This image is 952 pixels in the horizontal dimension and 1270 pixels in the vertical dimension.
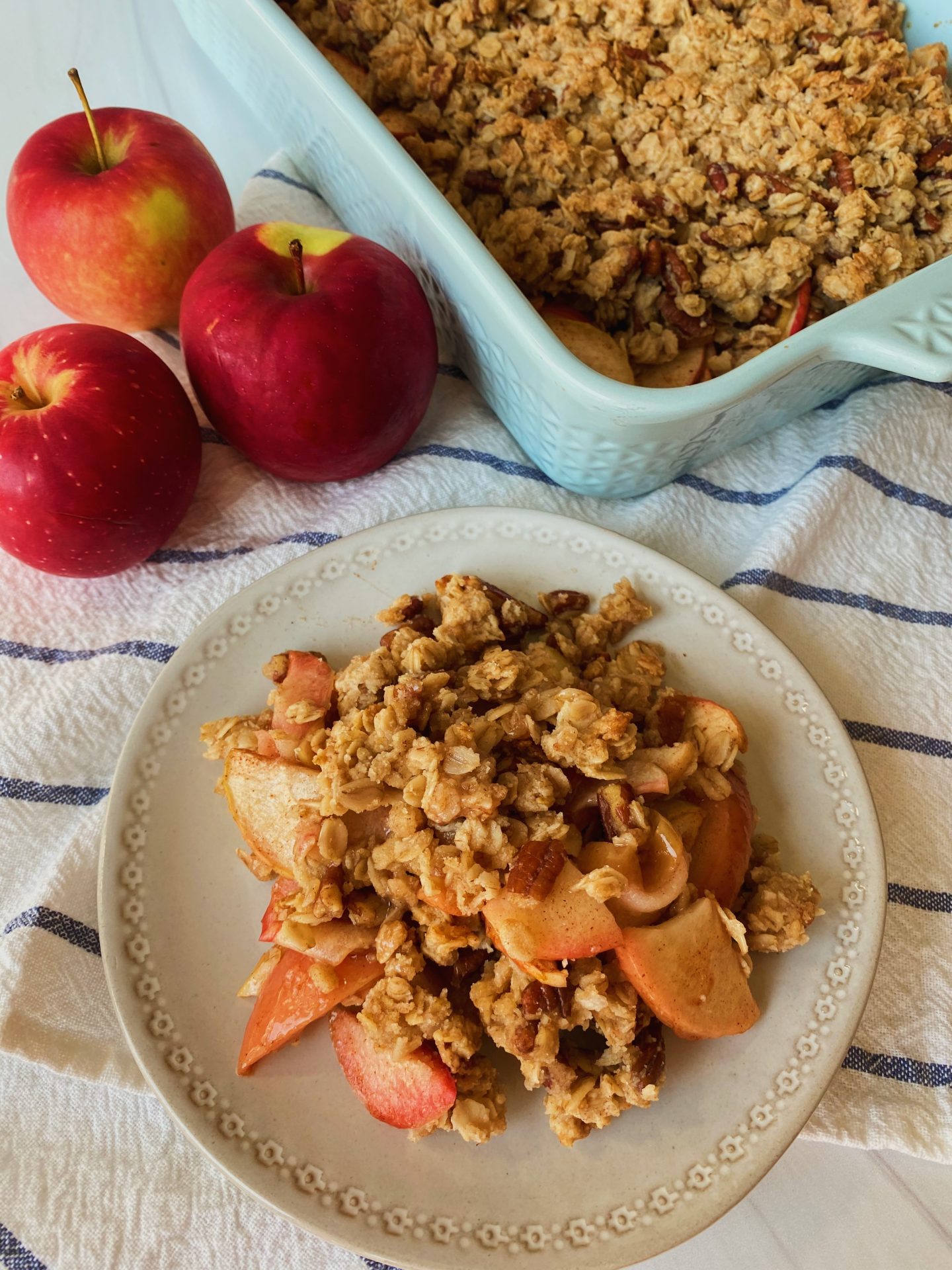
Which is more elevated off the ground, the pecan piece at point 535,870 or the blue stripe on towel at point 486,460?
the blue stripe on towel at point 486,460

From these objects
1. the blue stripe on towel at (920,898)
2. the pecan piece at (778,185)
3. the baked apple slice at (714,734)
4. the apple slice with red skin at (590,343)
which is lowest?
the blue stripe on towel at (920,898)

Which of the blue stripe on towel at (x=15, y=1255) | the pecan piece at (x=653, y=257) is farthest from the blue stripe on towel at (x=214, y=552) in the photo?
the blue stripe on towel at (x=15, y=1255)

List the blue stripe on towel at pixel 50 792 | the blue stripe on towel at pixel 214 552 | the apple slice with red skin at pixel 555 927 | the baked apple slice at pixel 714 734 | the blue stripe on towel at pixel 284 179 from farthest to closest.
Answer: the blue stripe on towel at pixel 284 179 < the blue stripe on towel at pixel 214 552 < the blue stripe on towel at pixel 50 792 < the baked apple slice at pixel 714 734 < the apple slice with red skin at pixel 555 927

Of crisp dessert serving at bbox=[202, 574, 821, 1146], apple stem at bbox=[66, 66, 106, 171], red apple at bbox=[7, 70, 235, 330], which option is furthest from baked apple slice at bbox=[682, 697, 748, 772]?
apple stem at bbox=[66, 66, 106, 171]

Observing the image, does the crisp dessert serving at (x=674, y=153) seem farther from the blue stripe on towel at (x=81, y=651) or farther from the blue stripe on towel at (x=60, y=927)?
the blue stripe on towel at (x=60, y=927)

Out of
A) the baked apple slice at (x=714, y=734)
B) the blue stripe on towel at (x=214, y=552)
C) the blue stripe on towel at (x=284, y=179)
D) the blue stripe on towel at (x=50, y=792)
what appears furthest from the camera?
the blue stripe on towel at (x=284, y=179)

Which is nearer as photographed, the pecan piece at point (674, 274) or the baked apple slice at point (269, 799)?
the baked apple slice at point (269, 799)

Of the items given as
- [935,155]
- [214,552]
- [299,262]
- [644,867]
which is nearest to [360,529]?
[214,552]
